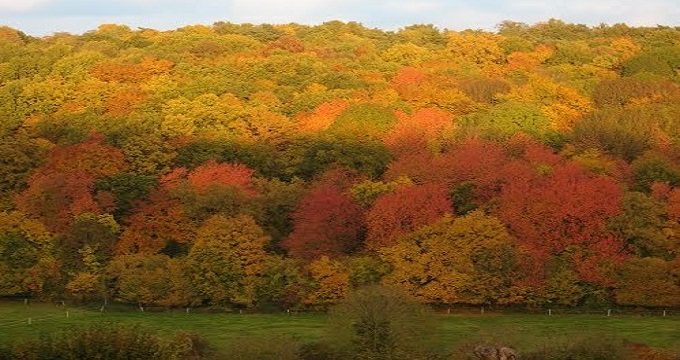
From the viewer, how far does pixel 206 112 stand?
7188 cm

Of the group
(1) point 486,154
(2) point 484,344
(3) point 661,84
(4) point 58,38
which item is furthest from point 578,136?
(4) point 58,38

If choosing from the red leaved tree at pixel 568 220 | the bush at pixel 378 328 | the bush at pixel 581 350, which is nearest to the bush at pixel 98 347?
the bush at pixel 378 328

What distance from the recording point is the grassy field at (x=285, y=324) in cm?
4331

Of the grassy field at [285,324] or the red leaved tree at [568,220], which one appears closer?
the grassy field at [285,324]

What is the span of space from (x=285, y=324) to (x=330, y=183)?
479 inches

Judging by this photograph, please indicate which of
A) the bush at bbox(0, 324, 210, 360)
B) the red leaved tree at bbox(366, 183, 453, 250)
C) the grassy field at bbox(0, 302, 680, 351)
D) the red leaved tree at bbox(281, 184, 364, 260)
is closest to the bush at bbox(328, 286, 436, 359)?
the grassy field at bbox(0, 302, 680, 351)

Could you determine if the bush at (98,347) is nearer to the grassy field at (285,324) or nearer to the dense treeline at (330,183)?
the grassy field at (285,324)

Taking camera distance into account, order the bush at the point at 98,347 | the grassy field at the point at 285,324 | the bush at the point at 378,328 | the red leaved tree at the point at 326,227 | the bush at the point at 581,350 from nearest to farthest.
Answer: the bush at the point at 98,347, the bush at the point at 581,350, the bush at the point at 378,328, the grassy field at the point at 285,324, the red leaved tree at the point at 326,227

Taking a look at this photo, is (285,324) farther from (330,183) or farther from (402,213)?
(330,183)

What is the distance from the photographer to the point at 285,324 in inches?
1864

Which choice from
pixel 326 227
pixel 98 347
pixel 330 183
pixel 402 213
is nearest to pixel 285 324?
pixel 326 227

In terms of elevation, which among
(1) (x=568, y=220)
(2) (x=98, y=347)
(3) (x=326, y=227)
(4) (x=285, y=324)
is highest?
(1) (x=568, y=220)

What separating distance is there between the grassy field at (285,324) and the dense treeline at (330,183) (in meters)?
1.36

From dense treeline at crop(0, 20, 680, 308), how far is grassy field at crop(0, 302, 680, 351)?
4.46 ft
